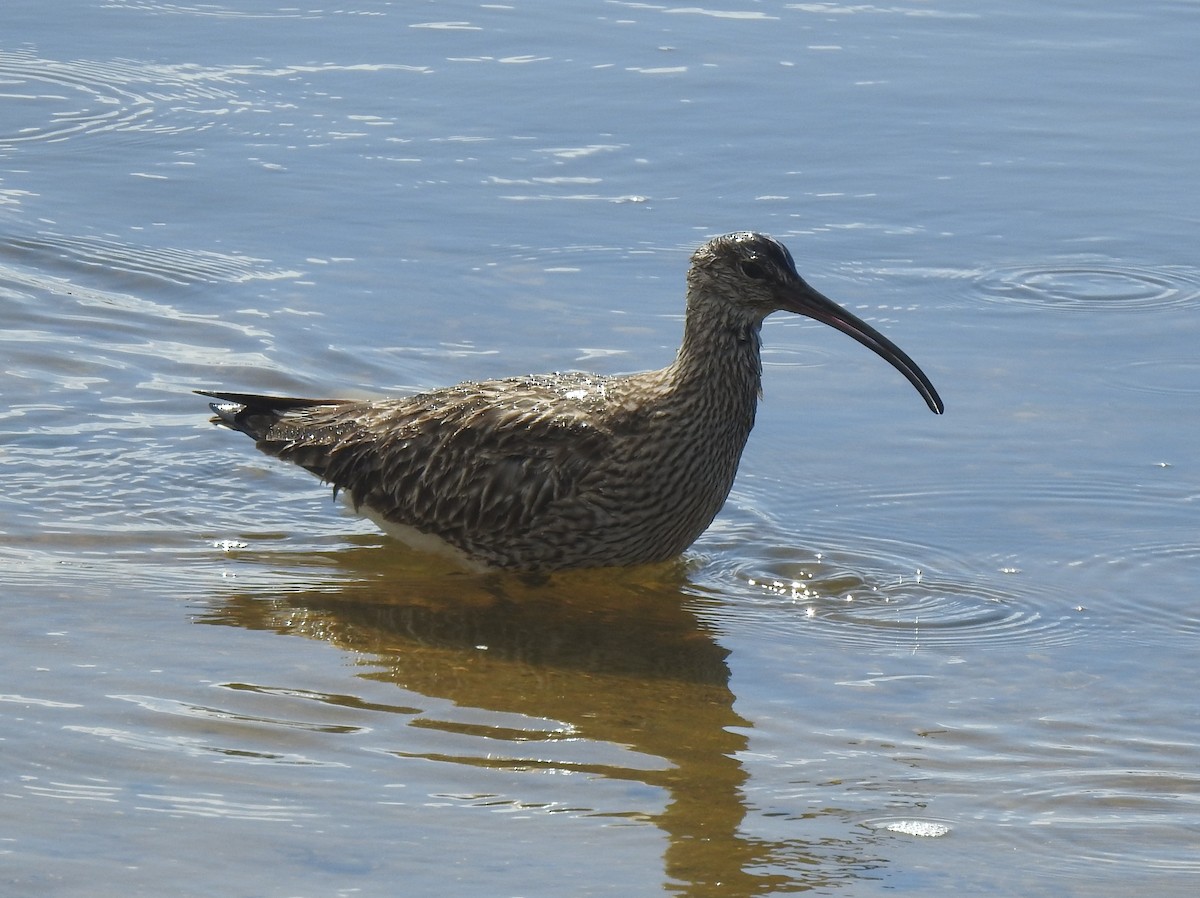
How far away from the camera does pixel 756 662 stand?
7531 millimetres

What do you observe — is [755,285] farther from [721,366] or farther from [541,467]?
[541,467]

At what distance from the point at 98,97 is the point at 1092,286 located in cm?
701

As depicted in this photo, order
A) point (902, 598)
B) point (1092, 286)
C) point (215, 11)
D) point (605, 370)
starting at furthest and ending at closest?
point (215, 11) → point (1092, 286) → point (605, 370) → point (902, 598)

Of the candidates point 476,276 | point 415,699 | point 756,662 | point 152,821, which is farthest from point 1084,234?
point 152,821

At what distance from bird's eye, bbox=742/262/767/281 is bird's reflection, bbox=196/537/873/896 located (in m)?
1.30

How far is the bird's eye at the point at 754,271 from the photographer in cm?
820

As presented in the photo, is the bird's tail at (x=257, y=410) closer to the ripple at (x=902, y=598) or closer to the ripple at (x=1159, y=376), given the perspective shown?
the ripple at (x=902, y=598)

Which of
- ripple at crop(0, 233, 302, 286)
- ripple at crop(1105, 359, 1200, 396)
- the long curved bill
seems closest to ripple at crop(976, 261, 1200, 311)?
ripple at crop(1105, 359, 1200, 396)

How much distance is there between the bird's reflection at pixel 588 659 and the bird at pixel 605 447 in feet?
0.70

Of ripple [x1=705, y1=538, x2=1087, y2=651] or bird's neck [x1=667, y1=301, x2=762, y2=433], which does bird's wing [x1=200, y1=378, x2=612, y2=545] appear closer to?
bird's neck [x1=667, y1=301, x2=762, y2=433]

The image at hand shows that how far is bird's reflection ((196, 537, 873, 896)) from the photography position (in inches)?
239

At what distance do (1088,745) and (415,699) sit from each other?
2320 millimetres

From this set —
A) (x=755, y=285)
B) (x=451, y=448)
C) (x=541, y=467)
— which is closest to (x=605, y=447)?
(x=541, y=467)

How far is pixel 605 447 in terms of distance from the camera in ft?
26.9
